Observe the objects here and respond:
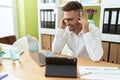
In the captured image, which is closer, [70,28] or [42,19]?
[70,28]

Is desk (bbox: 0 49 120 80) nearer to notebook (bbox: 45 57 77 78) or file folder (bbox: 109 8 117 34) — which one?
notebook (bbox: 45 57 77 78)

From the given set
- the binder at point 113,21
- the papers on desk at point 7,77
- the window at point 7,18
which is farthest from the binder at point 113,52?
the window at point 7,18

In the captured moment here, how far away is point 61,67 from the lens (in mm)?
1131

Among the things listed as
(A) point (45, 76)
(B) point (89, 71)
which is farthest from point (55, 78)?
(B) point (89, 71)

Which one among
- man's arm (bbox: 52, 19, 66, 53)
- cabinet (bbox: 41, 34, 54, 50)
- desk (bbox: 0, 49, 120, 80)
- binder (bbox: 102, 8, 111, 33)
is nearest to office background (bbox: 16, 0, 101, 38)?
cabinet (bbox: 41, 34, 54, 50)

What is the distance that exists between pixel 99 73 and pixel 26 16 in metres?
2.16

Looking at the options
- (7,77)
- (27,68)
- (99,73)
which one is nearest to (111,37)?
(99,73)

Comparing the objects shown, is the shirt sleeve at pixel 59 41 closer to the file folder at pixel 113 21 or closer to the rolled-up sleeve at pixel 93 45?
the rolled-up sleeve at pixel 93 45

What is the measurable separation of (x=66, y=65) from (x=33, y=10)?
2.13 meters

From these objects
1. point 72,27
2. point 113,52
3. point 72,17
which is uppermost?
point 72,17

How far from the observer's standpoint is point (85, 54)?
1657 mm

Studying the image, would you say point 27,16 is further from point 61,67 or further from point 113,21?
point 61,67

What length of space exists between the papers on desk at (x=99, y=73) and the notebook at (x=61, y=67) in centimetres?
7

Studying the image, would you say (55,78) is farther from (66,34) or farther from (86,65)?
(66,34)
